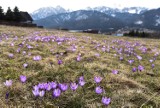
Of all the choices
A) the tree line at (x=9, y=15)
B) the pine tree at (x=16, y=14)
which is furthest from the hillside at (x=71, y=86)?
the pine tree at (x=16, y=14)

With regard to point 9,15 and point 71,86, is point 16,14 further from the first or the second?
point 71,86

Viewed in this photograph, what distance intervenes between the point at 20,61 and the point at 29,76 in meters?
1.56

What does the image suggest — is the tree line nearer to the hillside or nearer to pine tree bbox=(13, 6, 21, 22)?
pine tree bbox=(13, 6, 21, 22)

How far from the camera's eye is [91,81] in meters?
4.38

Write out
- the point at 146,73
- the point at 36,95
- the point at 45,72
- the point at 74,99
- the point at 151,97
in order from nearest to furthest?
the point at 36,95
the point at 74,99
the point at 151,97
the point at 45,72
the point at 146,73

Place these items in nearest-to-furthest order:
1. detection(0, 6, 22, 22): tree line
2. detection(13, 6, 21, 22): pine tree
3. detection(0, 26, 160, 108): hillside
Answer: detection(0, 26, 160, 108): hillside < detection(0, 6, 22, 22): tree line < detection(13, 6, 21, 22): pine tree

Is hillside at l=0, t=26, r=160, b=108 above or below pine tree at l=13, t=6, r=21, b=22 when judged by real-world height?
below

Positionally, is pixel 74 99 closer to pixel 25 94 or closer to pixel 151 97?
pixel 25 94

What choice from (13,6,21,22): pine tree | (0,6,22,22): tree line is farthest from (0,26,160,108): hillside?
(13,6,21,22): pine tree

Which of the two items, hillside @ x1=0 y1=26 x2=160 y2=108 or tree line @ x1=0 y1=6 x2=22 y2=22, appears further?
tree line @ x1=0 y1=6 x2=22 y2=22

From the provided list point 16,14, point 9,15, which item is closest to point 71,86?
point 9,15

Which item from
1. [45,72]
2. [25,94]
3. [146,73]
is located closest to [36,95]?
[25,94]

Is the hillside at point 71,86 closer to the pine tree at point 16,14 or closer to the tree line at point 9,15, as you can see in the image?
the tree line at point 9,15

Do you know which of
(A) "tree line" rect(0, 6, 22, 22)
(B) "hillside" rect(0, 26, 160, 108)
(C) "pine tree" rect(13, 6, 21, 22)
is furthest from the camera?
(C) "pine tree" rect(13, 6, 21, 22)
